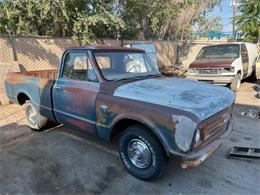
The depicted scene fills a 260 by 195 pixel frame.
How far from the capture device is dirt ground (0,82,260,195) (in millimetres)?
3229

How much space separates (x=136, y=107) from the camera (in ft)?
10.2

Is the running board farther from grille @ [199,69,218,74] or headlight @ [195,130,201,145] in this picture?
grille @ [199,69,218,74]

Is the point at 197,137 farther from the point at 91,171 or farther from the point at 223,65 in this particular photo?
the point at 223,65

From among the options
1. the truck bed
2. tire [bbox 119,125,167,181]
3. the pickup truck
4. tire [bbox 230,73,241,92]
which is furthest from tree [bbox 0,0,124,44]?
tire [bbox 119,125,167,181]

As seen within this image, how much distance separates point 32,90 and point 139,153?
8.78ft

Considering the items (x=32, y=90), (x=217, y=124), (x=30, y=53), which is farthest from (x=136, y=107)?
(x=30, y=53)

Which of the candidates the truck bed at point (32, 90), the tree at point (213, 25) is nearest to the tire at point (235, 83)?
the truck bed at point (32, 90)

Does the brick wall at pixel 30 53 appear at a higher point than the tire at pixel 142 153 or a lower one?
higher

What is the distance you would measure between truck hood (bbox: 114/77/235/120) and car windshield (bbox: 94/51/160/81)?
0.38 meters

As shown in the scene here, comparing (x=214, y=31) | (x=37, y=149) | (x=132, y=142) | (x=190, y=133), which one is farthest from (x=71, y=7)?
(x=214, y=31)

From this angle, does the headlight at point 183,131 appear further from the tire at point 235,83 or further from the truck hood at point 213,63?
the tire at point 235,83

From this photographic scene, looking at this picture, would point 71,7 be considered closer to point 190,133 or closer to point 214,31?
point 190,133

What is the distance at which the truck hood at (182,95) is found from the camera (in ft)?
9.53

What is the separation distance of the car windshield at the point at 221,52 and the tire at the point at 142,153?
7368mm
